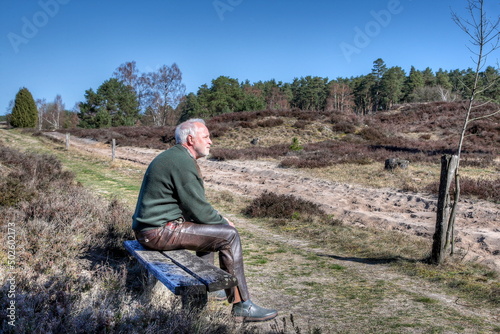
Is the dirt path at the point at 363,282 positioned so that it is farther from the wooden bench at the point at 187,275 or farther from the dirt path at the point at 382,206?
the wooden bench at the point at 187,275

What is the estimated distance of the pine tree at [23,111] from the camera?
153ft

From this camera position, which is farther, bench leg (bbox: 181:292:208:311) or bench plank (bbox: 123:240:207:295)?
bench leg (bbox: 181:292:208:311)

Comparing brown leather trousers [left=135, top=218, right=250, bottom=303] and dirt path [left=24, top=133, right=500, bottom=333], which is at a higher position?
brown leather trousers [left=135, top=218, right=250, bottom=303]

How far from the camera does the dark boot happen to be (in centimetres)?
306

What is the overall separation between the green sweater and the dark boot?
712mm

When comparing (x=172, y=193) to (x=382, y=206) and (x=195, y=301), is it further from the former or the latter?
(x=382, y=206)

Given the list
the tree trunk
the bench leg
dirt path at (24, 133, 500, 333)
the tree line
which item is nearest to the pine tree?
the tree line

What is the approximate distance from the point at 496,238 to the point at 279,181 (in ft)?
23.5

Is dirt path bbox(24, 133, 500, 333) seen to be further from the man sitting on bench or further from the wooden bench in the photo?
the wooden bench

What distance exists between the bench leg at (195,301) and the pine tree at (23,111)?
5196 cm

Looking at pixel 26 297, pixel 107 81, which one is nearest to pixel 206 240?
pixel 26 297

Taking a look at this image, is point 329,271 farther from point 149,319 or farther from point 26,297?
point 26,297

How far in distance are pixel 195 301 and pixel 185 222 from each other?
77 cm

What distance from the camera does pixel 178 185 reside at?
3.08 metres
